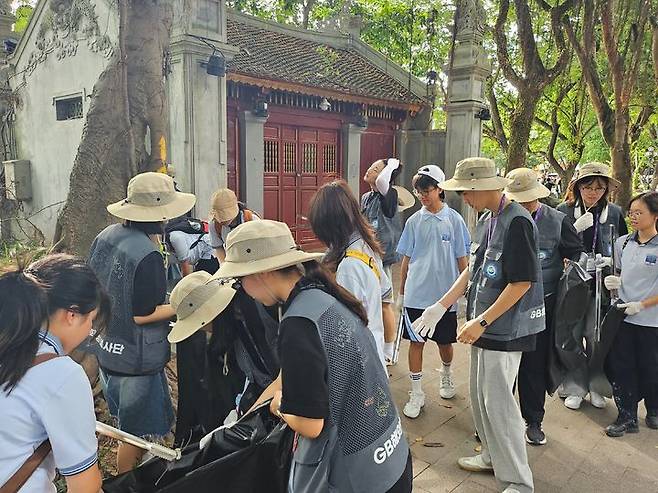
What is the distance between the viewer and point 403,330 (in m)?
4.35

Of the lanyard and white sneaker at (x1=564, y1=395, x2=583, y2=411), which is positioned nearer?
the lanyard

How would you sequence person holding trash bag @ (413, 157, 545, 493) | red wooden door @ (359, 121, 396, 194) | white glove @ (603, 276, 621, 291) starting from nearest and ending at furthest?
person holding trash bag @ (413, 157, 545, 493) → white glove @ (603, 276, 621, 291) → red wooden door @ (359, 121, 396, 194)

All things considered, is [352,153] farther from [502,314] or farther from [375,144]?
[502,314]

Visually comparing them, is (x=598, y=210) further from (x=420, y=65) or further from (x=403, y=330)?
(x=420, y=65)

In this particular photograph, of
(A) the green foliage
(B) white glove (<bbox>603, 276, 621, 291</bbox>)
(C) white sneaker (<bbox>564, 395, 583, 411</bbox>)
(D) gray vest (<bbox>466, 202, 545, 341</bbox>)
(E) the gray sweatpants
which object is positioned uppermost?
(A) the green foliage

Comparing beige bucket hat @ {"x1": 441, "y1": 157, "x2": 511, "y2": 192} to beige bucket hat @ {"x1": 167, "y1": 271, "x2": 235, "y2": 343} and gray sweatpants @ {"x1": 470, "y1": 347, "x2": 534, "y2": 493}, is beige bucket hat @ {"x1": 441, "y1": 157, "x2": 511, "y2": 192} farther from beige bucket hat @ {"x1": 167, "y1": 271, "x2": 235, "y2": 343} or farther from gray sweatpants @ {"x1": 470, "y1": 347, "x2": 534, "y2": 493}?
beige bucket hat @ {"x1": 167, "y1": 271, "x2": 235, "y2": 343}

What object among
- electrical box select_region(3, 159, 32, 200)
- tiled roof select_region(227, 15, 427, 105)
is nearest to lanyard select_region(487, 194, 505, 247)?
tiled roof select_region(227, 15, 427, 105)

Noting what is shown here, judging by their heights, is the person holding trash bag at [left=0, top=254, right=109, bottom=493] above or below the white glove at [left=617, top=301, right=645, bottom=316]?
above

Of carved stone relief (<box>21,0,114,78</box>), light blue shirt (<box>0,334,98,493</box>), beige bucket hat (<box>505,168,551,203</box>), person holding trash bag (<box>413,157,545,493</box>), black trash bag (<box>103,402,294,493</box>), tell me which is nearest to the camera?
light blue shirt (<box>0,334,98,493</box>)

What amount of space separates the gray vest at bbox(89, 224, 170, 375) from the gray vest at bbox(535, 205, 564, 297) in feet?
7.98

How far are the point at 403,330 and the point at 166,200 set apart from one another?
92.7 inches

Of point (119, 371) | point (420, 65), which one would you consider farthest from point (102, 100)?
point (420, 65)

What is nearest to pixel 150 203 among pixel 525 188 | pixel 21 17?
pixel 525 188

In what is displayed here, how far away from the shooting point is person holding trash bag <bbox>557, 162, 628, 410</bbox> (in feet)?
12.9
